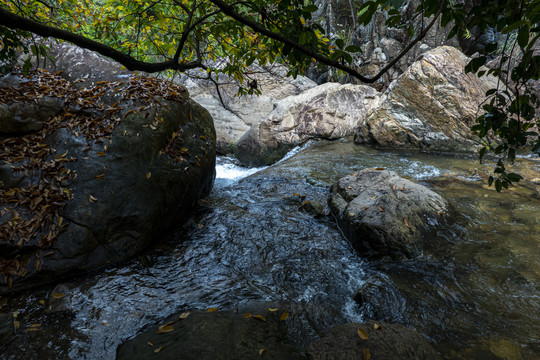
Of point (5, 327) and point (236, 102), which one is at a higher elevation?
point (236, 102)

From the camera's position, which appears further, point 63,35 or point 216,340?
A: point 216,340

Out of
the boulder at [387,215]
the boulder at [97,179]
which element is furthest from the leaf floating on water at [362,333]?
the boulder at [97,179]

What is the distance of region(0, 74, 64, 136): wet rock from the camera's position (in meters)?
3.74

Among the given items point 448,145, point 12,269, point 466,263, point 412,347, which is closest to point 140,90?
point 12,269

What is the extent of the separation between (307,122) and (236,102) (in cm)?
461

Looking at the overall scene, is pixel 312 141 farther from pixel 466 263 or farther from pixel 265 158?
pixel 466 263

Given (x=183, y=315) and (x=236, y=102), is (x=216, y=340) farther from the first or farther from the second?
(x=236, y=102)

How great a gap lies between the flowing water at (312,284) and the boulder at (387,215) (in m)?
0.17

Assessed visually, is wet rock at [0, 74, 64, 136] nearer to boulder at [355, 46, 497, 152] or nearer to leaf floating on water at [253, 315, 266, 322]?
leaf floating on water at [253, 315, 266, 322]

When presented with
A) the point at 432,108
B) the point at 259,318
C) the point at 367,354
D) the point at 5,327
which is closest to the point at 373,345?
the point at 367,354

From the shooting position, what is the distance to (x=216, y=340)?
2332 millimetres

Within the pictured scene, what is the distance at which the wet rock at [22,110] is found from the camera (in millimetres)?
3740

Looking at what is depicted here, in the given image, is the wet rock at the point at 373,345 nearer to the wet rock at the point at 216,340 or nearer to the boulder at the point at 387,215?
the wet rock at the point at 216,340

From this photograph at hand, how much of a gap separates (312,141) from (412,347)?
829 cm
